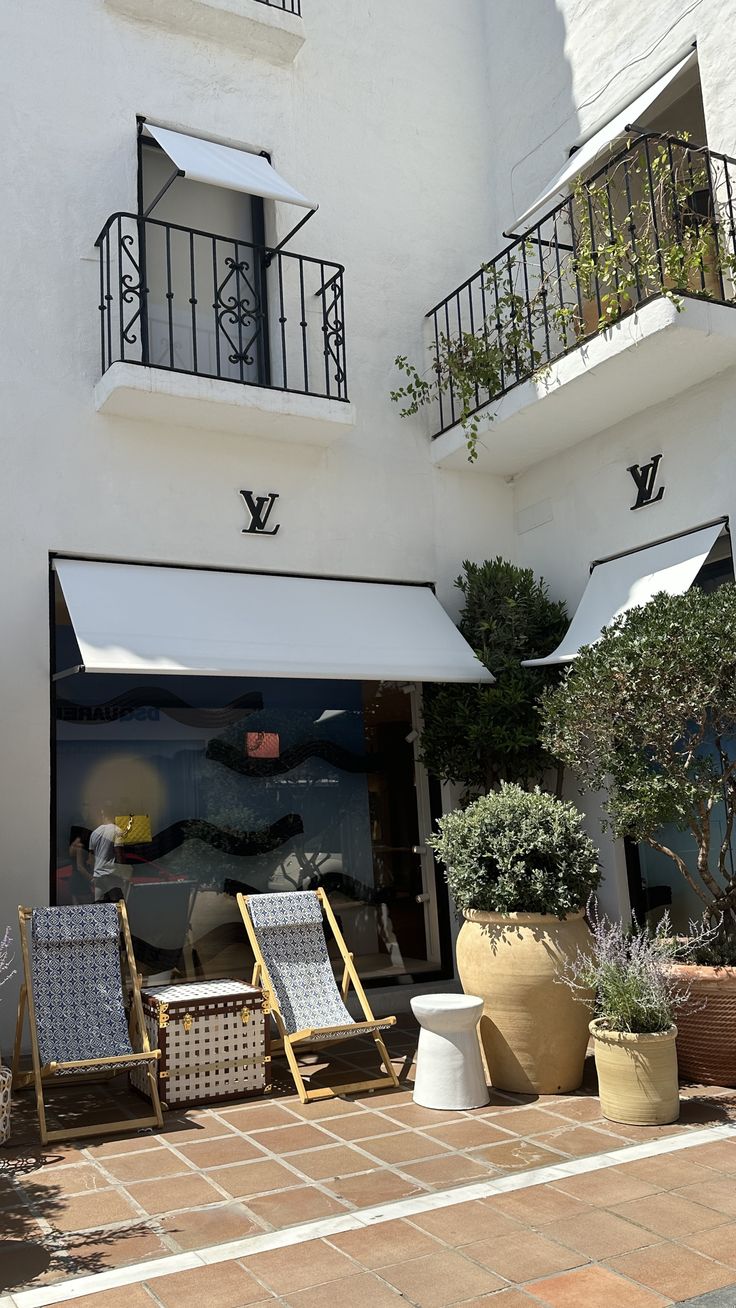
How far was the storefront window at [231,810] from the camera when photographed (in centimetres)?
740

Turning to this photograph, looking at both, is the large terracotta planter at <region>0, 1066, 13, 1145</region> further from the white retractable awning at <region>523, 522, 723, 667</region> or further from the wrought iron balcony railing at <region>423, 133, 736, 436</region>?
the wrought iron balcony railing at <region>423, 133, 736, 436</region>

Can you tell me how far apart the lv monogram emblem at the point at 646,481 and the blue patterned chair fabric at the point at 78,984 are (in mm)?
4970

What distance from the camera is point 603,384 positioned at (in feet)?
25.0

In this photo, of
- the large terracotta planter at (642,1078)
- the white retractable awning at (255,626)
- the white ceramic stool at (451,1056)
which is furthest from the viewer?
the white retractable awning at (255,626)

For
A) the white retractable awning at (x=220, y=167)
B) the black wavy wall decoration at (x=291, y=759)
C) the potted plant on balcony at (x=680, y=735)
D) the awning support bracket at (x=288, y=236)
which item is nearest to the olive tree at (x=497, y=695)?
the black wavy wall decoration at (x=291, y=759)

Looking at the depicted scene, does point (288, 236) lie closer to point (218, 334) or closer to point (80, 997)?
point (218, 334)

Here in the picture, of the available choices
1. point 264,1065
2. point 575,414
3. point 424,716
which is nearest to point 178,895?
point 264,1065

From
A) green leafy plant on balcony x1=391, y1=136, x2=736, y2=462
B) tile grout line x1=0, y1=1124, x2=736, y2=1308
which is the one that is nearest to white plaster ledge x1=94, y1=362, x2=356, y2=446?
green leafy plant on balcony x1=391, y1=136, x2=736, y2=462

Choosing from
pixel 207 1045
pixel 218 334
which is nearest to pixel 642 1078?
pixel 207 1045

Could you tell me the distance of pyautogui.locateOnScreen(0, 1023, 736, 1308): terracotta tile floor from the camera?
11.6 feet

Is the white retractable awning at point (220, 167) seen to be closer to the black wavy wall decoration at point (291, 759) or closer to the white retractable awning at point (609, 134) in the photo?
the white retractable awning at point (609, 134)

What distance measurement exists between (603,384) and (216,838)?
4466 mm

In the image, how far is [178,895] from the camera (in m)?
7.60

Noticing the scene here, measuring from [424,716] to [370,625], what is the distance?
0.90m
